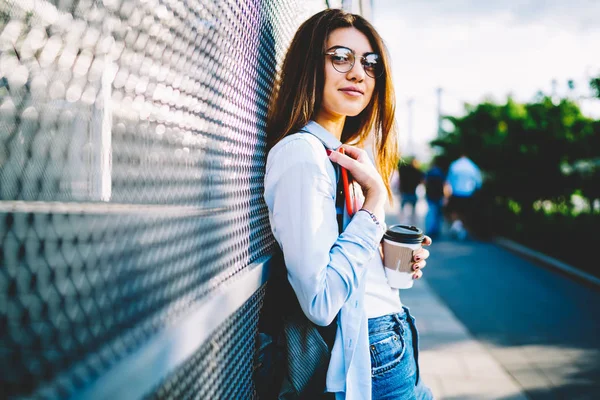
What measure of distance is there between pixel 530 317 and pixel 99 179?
5.58m

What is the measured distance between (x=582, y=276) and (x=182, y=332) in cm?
723

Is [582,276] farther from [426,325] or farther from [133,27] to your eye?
[133,27]

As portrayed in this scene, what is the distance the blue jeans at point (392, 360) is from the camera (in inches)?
56.8

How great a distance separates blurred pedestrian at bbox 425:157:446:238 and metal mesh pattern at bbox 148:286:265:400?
9.80 m

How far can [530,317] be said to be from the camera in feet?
17.4

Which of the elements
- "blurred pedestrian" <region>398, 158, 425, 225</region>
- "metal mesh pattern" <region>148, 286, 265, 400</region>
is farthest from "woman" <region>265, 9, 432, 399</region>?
"blurred pedestrian" <region>398, 158, 425, 225</region>

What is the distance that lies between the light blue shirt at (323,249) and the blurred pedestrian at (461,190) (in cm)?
1011

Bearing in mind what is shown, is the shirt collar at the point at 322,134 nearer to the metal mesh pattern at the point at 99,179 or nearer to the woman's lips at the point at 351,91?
the woman's lips at the point at 351,91

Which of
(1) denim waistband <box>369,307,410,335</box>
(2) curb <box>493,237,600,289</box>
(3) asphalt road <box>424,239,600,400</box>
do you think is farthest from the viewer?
(2) curb <box>493,237,600,289</box>

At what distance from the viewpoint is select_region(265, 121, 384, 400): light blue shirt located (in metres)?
1.24

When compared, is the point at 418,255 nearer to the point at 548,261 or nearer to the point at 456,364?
the point at 456,364

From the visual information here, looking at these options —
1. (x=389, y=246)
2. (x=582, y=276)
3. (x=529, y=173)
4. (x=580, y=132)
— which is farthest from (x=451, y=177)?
(x=389, y=246)

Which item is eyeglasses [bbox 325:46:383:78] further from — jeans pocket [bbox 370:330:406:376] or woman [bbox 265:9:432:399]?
jeans pocket [bbox 370:330:406:376]

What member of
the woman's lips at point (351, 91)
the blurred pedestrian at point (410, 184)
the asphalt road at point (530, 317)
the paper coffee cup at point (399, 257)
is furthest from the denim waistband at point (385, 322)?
the blurred pedestrian at point (410, 184)
